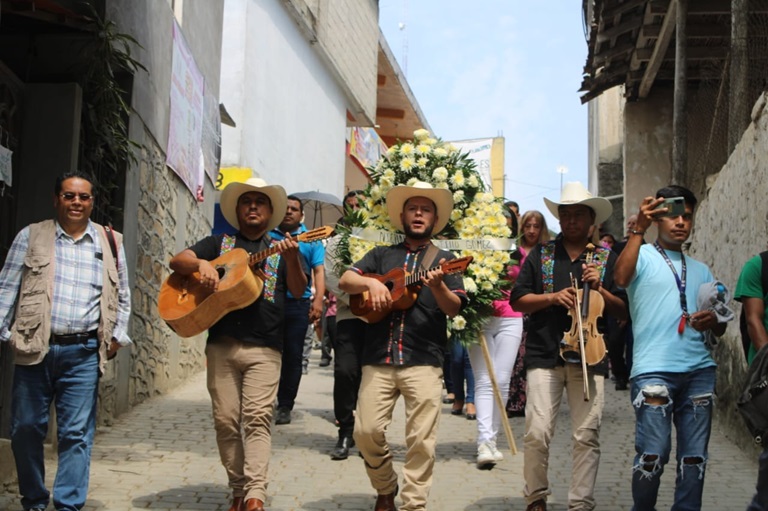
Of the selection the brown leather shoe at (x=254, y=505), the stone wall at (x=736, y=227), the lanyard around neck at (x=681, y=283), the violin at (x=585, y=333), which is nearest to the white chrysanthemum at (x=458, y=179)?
the violin at (x=585, y=333)

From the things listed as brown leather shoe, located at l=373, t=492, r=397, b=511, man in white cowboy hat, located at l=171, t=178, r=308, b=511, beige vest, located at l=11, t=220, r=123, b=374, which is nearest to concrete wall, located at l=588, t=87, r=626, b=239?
man in white cowboy hat, located at l=171, t=178, r=308, b=511

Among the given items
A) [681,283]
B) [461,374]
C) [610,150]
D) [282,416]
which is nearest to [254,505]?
[681,283]

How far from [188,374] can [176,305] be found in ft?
23.1

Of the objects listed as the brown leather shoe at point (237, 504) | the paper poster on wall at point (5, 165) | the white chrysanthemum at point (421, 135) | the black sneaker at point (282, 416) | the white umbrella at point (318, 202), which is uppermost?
the white umbrella at point (318, 202)

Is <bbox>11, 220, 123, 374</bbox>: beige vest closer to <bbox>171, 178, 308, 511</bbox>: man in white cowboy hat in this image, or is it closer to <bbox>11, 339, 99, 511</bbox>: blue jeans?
<bbox>11, 339, 99, 511</bbox>: blue jeans

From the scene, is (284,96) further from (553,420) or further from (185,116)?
(553,420)

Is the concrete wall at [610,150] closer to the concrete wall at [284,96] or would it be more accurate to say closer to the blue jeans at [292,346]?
the concrete wall at [284,96]

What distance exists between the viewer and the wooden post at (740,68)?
9695mm

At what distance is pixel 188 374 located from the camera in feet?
43.6

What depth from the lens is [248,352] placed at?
6.40 metres

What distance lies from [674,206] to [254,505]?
9.57 ft

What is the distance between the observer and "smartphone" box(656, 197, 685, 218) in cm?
569

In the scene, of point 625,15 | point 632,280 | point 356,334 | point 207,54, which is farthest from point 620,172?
point 632,280

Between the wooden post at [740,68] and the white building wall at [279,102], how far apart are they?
1022 centimetres
